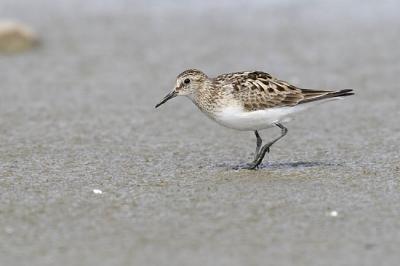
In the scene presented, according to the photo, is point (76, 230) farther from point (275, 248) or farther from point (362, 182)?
point (362, 182)

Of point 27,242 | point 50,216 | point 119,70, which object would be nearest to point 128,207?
point 50,216

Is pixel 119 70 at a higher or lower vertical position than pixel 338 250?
higher

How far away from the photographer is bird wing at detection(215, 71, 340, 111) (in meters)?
→ 7.55

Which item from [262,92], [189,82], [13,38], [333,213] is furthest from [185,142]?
[13,38]

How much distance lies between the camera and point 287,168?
7.69 meters

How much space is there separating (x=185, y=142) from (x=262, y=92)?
1.40m

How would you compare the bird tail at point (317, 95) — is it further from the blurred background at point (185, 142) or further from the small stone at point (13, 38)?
the small stone at point (13, 38)

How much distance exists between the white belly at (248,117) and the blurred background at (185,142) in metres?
0.41

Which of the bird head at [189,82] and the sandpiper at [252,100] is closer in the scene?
the sandpiper at [252,100]

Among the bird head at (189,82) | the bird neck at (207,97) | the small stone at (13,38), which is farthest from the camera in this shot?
the small stone at (13,38)

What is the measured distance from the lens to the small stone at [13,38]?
12.7 meters

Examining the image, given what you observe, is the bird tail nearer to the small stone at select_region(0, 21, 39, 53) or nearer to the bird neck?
the bird neck

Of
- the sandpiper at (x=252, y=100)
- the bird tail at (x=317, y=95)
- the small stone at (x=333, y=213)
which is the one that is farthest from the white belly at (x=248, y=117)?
the small stone at (x=333, y=213)

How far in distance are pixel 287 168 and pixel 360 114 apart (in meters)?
2.26
